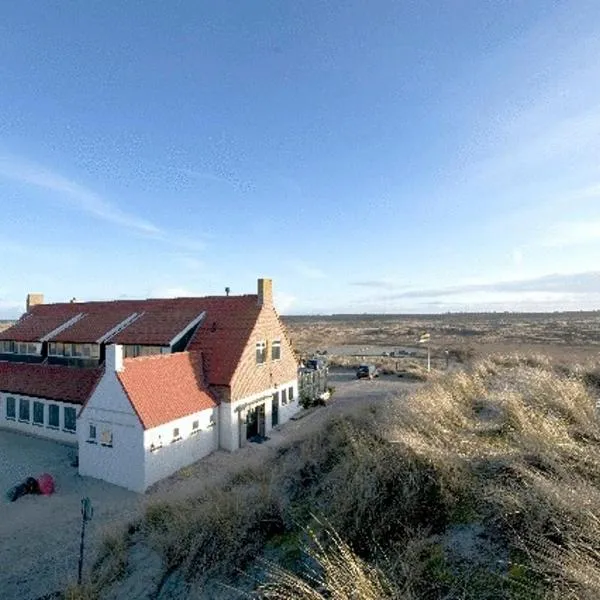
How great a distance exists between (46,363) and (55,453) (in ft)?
25.7

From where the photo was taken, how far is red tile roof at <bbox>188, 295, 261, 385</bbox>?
23484 millimetres

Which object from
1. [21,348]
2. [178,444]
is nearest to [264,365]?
[178,444]

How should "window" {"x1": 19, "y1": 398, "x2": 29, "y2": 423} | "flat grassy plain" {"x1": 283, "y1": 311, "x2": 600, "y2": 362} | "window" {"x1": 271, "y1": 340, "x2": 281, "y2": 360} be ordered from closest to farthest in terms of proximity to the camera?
"window" {"x1": 19, "y1": 398, "x2": 29, "y2": 423}, "window" {"x1": 271, "y1": 340, "x2": 281, "y2": 360}, "flat grassy plain" {"x1": 283, "y1": 311, "x2": 600, "y2": 362}

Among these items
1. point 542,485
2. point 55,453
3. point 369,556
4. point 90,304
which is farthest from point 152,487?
point 90,304

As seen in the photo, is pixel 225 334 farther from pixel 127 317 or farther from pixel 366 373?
pixel 366 373

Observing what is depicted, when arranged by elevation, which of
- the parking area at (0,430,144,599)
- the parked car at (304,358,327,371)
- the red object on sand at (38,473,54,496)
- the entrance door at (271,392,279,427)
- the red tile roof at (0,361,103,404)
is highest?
the red tile roof at (0,361,103,404)

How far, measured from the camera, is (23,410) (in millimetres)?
25688

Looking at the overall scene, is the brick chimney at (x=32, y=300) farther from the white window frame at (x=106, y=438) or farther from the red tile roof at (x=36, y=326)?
the white window frame at (x=106, y=438)

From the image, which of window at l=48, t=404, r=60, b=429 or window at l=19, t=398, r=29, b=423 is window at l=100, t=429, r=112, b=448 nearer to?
window at l=48, t=404, r=60, b=429

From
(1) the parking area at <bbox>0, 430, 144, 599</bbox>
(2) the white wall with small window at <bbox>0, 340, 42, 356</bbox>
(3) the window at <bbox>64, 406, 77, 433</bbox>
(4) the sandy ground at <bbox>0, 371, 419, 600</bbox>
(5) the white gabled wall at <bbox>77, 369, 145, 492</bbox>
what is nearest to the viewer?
(1) the parking area at <bbox>0, 430, 144, 599</bbox>

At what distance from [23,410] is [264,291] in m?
15.3

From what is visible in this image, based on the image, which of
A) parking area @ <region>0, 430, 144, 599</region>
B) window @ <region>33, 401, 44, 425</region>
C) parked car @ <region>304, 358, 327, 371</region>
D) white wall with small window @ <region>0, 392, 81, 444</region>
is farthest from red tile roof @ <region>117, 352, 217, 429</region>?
parked car @ <region>304, 358, 327, 371</region>

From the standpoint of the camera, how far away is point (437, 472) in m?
8.32

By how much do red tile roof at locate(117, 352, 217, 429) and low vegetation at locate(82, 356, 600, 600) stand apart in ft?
24.2
